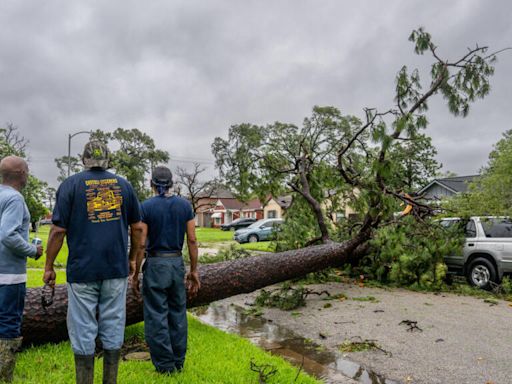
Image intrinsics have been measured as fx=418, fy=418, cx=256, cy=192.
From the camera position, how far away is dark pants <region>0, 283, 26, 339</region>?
3.09m

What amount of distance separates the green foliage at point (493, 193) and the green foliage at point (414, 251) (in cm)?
58

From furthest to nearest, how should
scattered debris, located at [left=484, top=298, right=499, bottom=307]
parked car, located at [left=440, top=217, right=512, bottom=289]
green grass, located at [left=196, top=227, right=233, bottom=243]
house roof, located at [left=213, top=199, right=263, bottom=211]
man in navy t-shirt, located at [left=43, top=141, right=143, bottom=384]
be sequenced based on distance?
house roof, located at [left=213, top=199, right=263, bottom=211] → green grass, located at [left=196, top=227, right=233, bottom=243] → parked car, located at [left=440, top=217, right=512, bottom=289] → scattered debris, located at [left=484, top=298, right=499, bottom=307] → man in navy t-shirt, located at [left=43, top=141, right=143, bottom=384]

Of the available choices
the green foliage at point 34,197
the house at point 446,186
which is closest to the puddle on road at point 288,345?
the green foliage at point 34,197

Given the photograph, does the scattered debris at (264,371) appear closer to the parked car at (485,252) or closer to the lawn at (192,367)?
the lawn at (192,367)

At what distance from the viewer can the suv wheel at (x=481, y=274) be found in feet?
27.2

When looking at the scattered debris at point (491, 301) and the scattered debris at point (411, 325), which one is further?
the scattered debris at point (491, 301)

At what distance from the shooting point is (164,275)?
352 cm

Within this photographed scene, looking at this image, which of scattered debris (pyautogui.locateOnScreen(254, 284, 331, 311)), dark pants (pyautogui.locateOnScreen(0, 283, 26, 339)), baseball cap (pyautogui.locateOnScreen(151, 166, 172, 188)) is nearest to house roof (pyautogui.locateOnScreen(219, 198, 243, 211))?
scattered debris (pyautogui.locateOnScreen(254, 284, 331, 311))

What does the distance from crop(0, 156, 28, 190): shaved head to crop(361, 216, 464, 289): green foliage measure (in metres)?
6.90

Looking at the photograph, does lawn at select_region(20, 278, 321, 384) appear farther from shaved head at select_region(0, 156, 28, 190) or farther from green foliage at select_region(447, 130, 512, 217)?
green foliage at select_region(447, 130, 512, 217)

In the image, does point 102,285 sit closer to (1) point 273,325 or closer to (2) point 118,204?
(2) point 118,204

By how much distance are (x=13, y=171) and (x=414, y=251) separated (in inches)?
293

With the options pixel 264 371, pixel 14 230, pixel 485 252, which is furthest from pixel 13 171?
pixel 485 252

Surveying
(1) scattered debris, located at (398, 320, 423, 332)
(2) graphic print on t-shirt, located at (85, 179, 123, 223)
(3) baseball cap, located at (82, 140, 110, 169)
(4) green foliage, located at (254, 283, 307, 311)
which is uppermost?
(3) baseball cap, located at (82, 140, 110, 169)
